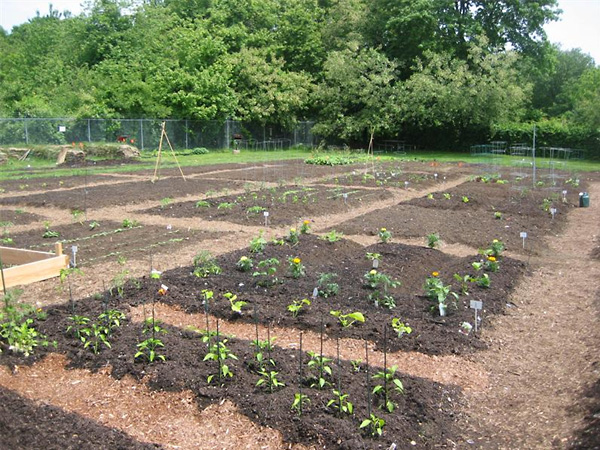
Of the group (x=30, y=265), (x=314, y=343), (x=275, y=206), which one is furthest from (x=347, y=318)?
(x=275, y=206)

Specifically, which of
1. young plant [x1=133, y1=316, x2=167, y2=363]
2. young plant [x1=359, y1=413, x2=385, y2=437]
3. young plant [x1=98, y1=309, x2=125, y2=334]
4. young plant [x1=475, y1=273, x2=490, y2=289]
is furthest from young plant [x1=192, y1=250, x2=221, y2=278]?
young plant [x1=359, y1=413, x2=385, y2=437]

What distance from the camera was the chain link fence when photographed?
2775 cm

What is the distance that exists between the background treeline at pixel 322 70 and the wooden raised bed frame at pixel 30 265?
79.6 ft

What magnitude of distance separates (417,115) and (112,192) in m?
21.7

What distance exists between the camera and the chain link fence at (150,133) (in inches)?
1093

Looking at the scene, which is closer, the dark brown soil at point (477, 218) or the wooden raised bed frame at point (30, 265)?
the wooden raised bed frame at point (30, 265)

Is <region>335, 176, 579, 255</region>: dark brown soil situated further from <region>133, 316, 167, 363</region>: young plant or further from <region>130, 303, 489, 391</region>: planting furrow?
<region>133, 316, 167, 363</region>: young plant

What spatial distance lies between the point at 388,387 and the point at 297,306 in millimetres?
1989

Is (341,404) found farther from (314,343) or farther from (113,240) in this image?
(113,240)

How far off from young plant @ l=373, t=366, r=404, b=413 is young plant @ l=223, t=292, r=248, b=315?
1.97 m

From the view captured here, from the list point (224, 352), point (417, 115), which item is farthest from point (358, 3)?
point (224, 352)

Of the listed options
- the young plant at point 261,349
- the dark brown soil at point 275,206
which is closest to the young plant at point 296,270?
the young plant at point 261,349

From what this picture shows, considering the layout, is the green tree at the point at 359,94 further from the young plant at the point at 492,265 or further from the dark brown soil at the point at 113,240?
the young plant at the point at 492,265

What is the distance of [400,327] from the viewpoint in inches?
219
